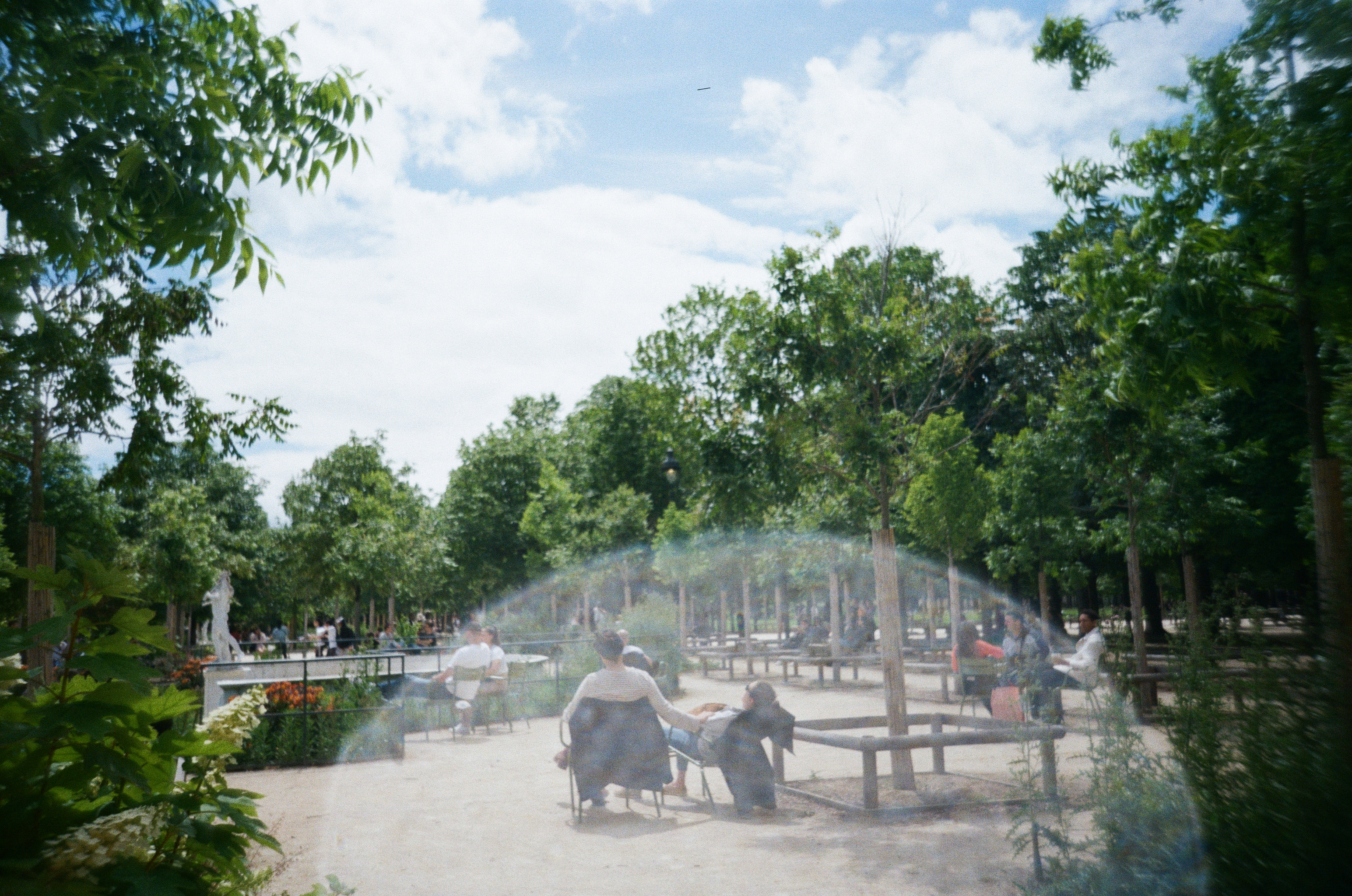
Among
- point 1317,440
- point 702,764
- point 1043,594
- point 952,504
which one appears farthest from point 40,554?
point 1043,594

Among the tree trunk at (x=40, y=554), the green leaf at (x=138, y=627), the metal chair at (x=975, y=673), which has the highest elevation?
the tree trunk at (x=40, y=554)

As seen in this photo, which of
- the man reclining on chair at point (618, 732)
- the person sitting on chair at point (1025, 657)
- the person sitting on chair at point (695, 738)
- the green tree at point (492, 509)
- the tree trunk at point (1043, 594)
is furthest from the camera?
the green tree at point (492, 509)

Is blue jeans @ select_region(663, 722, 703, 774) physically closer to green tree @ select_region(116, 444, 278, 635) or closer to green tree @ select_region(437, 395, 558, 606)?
green tree @ select_region(116, 444, 278, 635)

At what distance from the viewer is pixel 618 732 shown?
8.38 meters

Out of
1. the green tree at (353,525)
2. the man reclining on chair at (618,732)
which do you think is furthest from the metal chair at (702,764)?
the green tree at (353,525)

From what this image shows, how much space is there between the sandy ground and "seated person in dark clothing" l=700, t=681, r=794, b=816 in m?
0.19

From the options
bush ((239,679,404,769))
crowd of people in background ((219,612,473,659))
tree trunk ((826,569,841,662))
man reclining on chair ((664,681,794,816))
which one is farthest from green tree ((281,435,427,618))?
man reclining on chair ((664,681,794,816))

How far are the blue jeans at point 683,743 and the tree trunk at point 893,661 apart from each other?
1.77 meters

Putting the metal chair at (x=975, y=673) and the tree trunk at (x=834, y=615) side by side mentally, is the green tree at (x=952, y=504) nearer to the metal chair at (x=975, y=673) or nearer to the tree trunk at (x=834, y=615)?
the tree trunk at (x=834, y=615)

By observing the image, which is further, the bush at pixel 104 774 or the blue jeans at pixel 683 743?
the blue jeans at pixel 683 743

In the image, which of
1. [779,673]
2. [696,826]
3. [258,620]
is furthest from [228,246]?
[258,620]

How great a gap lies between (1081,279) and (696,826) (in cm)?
525

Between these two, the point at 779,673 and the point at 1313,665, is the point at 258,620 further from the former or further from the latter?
the point at 1313,665

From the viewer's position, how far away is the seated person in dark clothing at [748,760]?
27.1 feet
